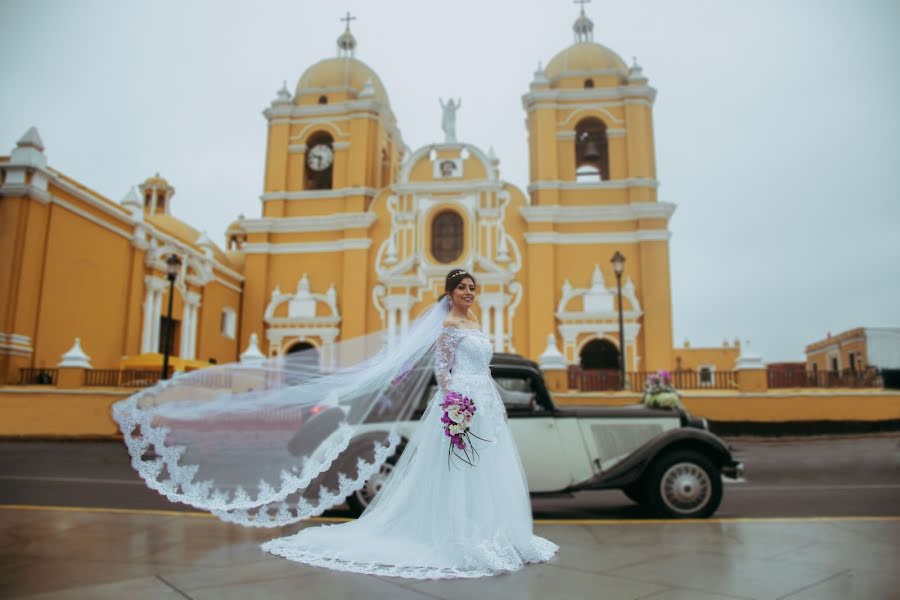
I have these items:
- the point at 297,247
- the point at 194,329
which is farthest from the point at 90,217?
the point at 297,247

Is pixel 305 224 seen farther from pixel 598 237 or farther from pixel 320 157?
pixel 598 237

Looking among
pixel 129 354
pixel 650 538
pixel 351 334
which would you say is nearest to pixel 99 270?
pixel 129 354

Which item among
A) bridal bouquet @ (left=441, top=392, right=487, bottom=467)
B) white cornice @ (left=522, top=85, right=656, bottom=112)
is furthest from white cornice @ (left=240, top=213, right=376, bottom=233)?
bridal bouquet @ (left=441, top=392, right=487, bottom=467)

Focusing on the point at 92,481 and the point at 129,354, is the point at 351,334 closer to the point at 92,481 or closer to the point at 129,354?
the point at 129,354

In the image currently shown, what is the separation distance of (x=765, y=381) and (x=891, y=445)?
10.3 ft

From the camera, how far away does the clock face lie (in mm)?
27359

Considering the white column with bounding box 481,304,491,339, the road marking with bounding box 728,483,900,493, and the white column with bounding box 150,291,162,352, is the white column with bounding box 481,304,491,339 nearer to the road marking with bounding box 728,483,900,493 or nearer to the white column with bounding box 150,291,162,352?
the white column with bounding box 150,291,162,352

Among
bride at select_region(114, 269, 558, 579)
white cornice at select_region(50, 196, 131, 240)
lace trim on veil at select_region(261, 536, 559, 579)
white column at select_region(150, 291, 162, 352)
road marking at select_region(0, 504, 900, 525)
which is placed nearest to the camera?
lace trim on veil at select_region(261, 536, 559, 579)

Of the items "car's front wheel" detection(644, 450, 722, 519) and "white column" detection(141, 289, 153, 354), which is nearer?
"car's front wheel" detection(644, 450, 722, 519)

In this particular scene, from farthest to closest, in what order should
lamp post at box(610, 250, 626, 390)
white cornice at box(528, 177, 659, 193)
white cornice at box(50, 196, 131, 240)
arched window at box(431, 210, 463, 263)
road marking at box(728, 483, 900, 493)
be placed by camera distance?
arched window at box(431, 210, 463, 263) < white cornice at box(528, 177, 659, 193) < white cornice at box(50, 196, 131, 240) < lamp post at box(610, 250, 626, 390) < road marking at box(728, 483, 900, 493)

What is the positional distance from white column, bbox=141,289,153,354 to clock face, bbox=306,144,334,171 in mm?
9481

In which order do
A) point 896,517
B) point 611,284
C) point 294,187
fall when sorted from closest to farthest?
point 896,517, point 611,284, point 294,187

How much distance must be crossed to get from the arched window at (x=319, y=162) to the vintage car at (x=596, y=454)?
22.7 m

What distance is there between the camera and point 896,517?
5.99 metres
